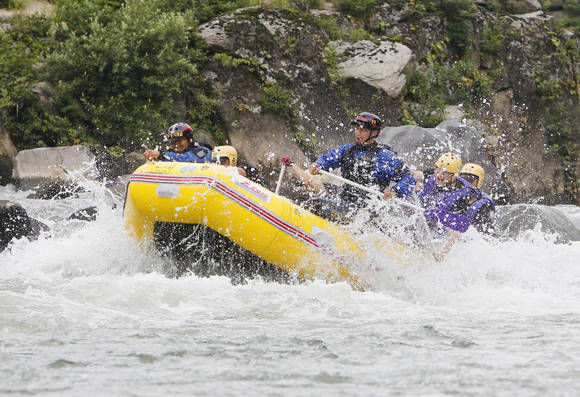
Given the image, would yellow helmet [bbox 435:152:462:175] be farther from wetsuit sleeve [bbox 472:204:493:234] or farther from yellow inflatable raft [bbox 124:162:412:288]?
yellow inflatable raft [bbox 124:162:412:288]

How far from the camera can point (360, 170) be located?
270 inches

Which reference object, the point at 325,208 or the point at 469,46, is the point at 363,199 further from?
the point at 469,46

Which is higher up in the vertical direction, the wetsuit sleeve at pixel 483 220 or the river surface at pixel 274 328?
the river surface at pixel 274 328

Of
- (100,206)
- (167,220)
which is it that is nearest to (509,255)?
(167,220)

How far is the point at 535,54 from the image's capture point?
20.3m

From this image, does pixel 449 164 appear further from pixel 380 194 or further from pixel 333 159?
pixel 380 194

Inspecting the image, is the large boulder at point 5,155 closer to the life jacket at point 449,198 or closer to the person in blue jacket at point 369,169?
the person in blue jacket at point 369,169

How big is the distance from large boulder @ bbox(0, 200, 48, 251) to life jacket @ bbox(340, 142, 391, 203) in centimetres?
371

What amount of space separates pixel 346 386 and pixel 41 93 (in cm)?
1045

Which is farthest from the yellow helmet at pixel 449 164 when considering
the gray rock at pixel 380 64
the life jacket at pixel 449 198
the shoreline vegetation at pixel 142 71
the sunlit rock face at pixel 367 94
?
the gray rock at pixel 380 64

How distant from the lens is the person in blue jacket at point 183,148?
7238 millimetres

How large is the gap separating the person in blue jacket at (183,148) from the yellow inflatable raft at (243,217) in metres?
0.90

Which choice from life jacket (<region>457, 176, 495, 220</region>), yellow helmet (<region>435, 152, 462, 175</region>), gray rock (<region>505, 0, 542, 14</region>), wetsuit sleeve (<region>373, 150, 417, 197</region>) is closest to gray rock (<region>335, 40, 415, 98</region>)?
gray rock (<region>505, 0, 542, 14</region>)

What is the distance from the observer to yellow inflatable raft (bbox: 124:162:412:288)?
19.8ft
